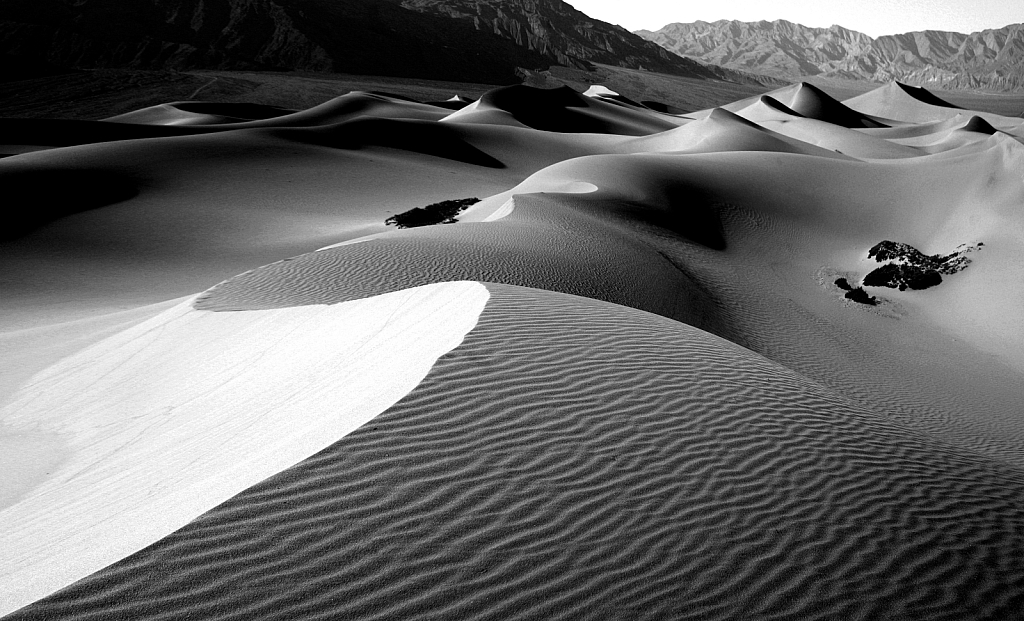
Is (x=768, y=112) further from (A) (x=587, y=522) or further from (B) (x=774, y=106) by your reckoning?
(A) (x=587, y=522)

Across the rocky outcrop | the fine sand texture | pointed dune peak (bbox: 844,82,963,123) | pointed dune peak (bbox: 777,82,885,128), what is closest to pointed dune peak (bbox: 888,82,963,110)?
pointed dune peak (bbox: 844,82,963,123)

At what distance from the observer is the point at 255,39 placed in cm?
11462

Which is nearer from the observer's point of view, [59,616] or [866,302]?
[59,616]

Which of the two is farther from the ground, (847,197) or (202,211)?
(847,197)

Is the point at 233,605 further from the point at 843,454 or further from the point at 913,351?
the point at 913,351

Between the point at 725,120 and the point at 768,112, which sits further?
the point at 768,112

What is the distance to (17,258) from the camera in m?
16.6

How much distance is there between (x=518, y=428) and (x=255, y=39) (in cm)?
12854

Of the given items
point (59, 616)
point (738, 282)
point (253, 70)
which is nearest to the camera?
point (59, 616)

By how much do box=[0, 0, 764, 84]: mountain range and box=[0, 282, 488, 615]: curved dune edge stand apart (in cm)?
8078

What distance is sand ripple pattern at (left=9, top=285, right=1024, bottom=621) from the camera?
2541mm

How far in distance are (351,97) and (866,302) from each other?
4602 centimetres

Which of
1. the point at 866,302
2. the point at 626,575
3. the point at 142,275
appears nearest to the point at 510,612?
the point at 626,575

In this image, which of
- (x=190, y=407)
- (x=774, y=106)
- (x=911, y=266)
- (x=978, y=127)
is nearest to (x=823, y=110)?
(x=774, y=106)
